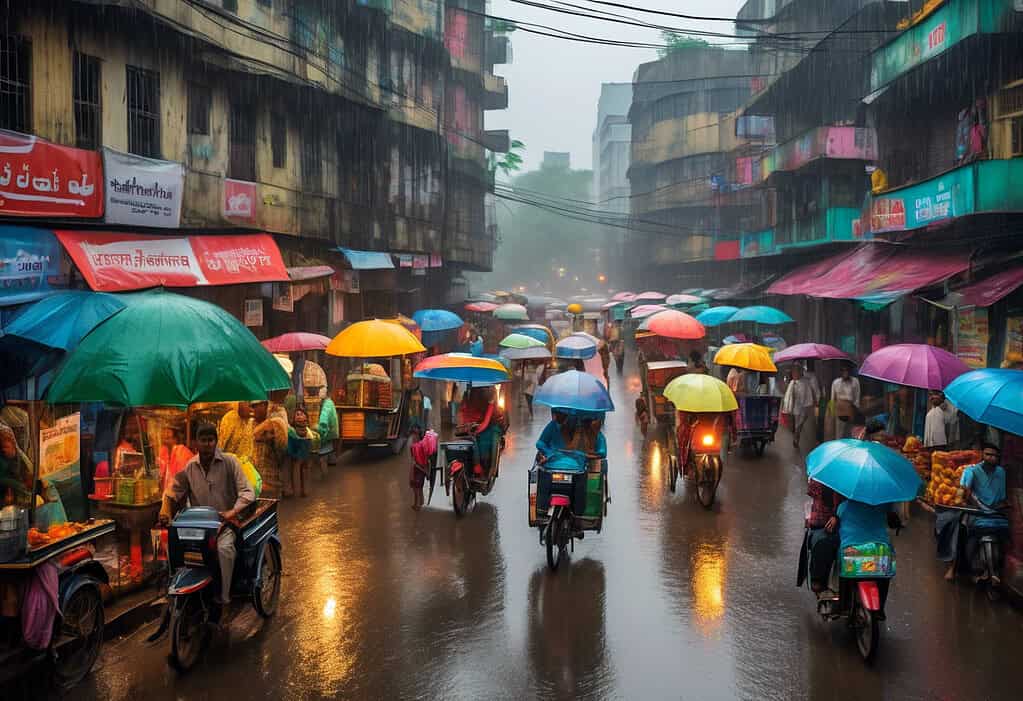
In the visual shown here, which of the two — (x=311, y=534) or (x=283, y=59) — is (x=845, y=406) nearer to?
(x=311, y=534)

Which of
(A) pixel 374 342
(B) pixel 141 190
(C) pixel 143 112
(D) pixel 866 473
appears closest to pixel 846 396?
(A) pixel 374 342

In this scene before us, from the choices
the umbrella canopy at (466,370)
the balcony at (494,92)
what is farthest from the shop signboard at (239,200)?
the balcony at (494,92)

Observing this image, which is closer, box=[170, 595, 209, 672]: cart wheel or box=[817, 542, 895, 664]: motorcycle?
box=[170, 595, 209, 672]: cart wheel

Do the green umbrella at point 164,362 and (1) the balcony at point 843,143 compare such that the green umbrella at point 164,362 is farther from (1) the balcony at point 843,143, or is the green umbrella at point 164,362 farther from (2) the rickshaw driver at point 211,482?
(1) the balcony at point 843,143

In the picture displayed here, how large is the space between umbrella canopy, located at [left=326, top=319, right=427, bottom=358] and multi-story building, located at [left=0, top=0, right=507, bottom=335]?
3864 millimetres

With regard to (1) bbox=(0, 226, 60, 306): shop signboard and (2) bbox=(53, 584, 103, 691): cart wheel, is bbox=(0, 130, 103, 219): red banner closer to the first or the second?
(1) bbox=(0, 226, 60, 306): shop signboard

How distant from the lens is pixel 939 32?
59.2ft

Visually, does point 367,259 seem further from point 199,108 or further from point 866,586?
point 866,586

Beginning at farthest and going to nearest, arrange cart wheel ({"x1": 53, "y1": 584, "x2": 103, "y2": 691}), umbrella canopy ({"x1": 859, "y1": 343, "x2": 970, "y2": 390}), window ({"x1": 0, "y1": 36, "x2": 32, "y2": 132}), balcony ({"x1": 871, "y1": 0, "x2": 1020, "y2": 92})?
1. balcony ({"x1": 871, "y1": 0, "x2": 1020, "y2": 92})
2. window ({"x1": 0, "y1": 36, "x2": 32, "y2": 132})
3. umbrella canopy ({"x1": 859, "y1": 343, "x2": 970, "y2": 390})
4. cart wheel ({"x1": 53, "y1": 584, "x2": 103, "y2": 691})

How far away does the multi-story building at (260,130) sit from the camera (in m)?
14.5

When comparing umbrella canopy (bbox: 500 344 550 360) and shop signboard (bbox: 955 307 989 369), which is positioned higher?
shop signboard (bbox: 955 307 989 369)

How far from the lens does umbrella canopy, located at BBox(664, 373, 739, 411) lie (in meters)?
12.6

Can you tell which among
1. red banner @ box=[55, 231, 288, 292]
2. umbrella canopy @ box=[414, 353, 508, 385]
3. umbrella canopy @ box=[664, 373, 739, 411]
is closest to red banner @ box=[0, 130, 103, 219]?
red banner @ box=[55, 231, 288, 292]

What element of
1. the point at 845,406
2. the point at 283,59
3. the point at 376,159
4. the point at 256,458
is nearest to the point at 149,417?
the point at 256,458
